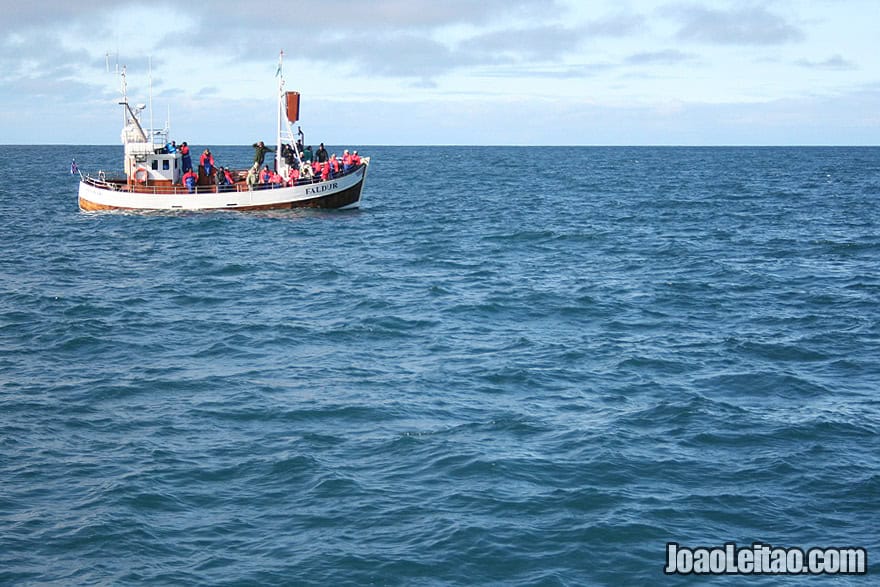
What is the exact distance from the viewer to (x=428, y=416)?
17266 millimetres

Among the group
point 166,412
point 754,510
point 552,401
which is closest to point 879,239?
point 552,401

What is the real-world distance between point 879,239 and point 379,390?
106 ft

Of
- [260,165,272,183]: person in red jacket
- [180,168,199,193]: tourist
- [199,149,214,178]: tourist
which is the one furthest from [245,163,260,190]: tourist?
[180,168,199,193]: tourist

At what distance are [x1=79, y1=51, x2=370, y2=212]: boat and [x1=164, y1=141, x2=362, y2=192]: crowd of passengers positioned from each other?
0.06 metres

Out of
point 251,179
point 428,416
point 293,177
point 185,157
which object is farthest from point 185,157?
point 428,416

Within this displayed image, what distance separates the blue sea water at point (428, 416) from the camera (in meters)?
12.5

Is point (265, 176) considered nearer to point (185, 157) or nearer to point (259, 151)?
point (259, 151)

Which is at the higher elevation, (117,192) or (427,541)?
(117,192)

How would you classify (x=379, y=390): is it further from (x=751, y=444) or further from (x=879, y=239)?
(x=879, y=239)

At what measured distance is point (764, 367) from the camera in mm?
20516

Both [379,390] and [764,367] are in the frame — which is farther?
[764,367]

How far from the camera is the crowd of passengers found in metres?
49.8

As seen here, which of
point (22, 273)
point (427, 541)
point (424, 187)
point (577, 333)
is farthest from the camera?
point (424, 187)

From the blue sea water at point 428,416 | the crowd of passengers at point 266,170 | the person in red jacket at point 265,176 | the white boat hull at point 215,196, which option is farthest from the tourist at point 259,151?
the blue sea water at point 428,416
